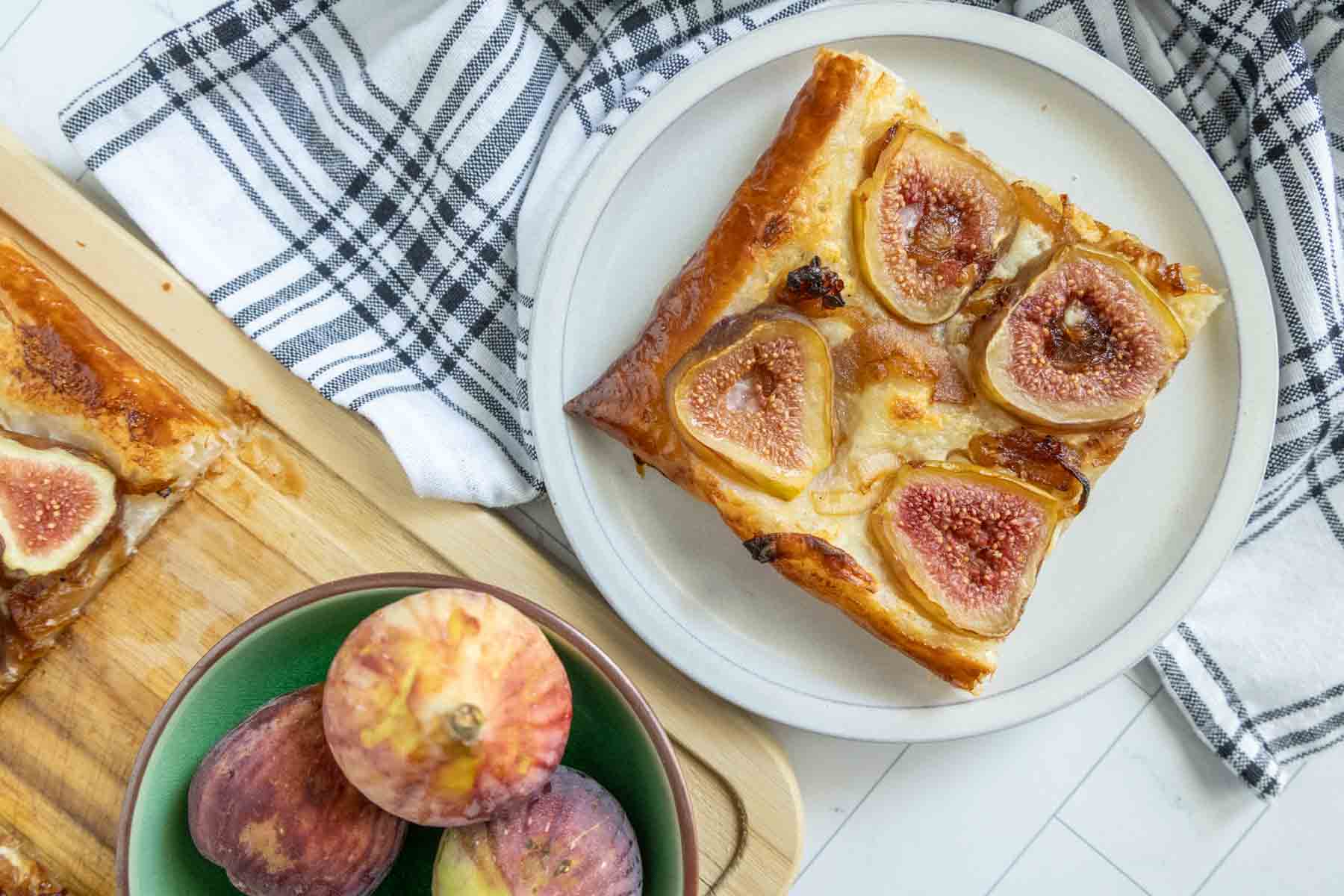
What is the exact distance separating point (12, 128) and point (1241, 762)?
3468mm

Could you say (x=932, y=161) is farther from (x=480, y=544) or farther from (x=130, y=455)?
(x=130, y=455)

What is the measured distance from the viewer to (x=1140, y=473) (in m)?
2.83

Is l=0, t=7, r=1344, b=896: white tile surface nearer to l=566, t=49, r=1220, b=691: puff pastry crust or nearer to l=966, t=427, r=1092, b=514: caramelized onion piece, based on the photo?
l=566, t=49, r=1220, b=691: puff pastry crust

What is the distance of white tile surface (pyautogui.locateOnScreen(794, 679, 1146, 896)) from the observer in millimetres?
2955

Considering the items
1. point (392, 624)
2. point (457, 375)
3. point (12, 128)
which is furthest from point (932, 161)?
point (12, 128)

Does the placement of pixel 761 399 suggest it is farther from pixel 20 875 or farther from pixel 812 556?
pixel 20 875

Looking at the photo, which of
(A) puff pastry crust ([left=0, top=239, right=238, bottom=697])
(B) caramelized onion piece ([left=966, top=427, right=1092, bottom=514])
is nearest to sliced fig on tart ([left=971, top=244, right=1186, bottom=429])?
(B) caramelized onion piece ([left=966, top=427, right=1092, bottom=514])

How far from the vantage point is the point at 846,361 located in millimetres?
2562

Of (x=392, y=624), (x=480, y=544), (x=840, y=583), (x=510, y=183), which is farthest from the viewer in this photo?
(x=510, y=183)

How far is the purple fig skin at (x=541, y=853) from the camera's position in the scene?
192 cm

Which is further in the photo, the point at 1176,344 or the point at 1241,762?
the point at 1241,762

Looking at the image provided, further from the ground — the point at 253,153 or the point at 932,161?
the point at 932,161

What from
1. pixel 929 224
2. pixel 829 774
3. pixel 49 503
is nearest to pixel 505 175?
pixel 929 224

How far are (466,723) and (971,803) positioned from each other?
1.72m
